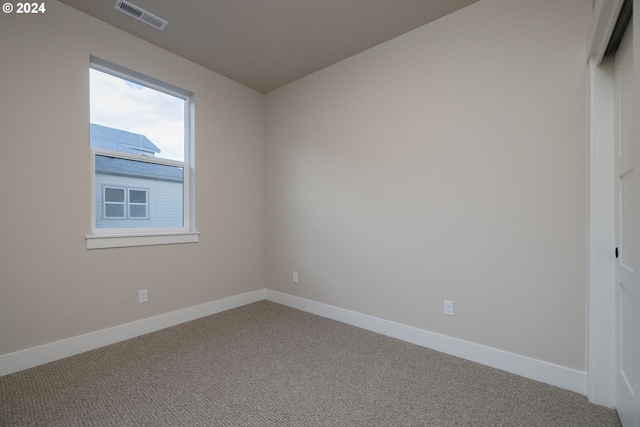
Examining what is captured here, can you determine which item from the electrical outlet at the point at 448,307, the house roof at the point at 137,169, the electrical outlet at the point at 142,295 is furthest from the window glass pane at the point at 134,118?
the electrical outlet at the point at 448,307

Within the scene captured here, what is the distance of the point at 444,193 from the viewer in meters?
2.39

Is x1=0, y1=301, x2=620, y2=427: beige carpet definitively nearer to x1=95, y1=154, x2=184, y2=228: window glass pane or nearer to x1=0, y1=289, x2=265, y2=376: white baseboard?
x1=0, y1=289, x2=265, y2=376: white baseboard

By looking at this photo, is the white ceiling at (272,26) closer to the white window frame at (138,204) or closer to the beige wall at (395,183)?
the beige wall at (395,183)

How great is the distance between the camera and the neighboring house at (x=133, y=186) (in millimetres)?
2545

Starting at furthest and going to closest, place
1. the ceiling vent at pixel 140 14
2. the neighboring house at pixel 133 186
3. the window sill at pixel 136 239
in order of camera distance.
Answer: the neighboring house at pixel 133 186 → the window sill at pixel 136 239 → the ceiling vent at pixel 140 14

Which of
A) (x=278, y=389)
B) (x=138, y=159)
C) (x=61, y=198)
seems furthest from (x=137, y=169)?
(x=278, y=389)

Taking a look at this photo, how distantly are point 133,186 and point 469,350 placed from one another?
3.25 meters

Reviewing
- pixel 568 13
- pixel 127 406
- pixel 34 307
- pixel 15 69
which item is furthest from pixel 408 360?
pixel 15 69

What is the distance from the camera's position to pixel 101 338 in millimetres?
2449

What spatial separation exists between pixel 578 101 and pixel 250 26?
2514 mm

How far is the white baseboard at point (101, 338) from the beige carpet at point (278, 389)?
78mm

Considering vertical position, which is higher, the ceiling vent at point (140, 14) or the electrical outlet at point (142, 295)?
the ceiling vent at point (140, 14)

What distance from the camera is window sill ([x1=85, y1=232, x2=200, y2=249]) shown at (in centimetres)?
244

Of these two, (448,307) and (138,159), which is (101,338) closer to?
(138,159)
